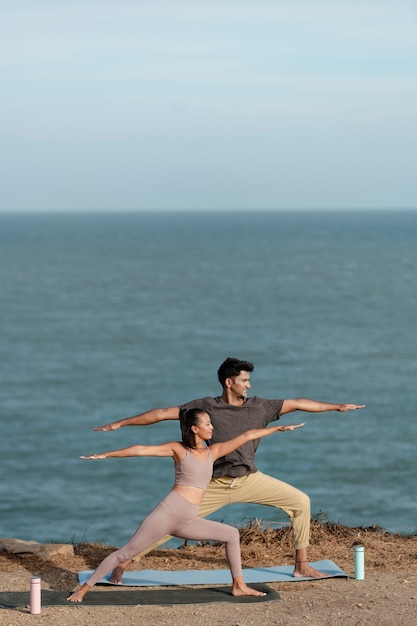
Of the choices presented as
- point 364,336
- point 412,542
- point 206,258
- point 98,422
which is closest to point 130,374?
point 98,422

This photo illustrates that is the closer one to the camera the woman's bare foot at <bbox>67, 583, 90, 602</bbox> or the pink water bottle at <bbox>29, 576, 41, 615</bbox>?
the pink water bottle at <bbox>29, 576, 41, 615</bbox>

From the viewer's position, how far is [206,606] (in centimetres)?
1036

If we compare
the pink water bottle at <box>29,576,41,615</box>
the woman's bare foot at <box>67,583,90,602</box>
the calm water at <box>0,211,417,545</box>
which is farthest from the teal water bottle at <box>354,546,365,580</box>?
the calm water at <box>0,211,417,545</box>

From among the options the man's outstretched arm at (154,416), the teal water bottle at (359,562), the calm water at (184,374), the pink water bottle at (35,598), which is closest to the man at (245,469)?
the man's outstretched arm at (154,416)

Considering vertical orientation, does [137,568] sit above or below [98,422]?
above

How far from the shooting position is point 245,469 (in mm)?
11203

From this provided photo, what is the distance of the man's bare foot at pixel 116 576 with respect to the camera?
11.0m

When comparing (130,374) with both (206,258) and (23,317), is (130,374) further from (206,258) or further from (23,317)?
(206,258)

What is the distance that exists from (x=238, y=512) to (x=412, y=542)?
22016mm

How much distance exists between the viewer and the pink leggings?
10.3 metres

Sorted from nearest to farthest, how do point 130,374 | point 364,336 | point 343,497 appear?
1. point 343,497
2. point 130,374
3. point 364,336

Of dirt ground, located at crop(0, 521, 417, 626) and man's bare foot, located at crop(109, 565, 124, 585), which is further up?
man's bare foot, located at crop(109, 565, 124, 585)

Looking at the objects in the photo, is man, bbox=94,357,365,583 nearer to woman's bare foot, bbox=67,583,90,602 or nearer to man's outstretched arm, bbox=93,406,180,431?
man's outstretched arm, bbox=93,406,180,431

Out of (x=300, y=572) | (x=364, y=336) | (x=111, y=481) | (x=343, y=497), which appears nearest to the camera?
(x=300, y=572)
